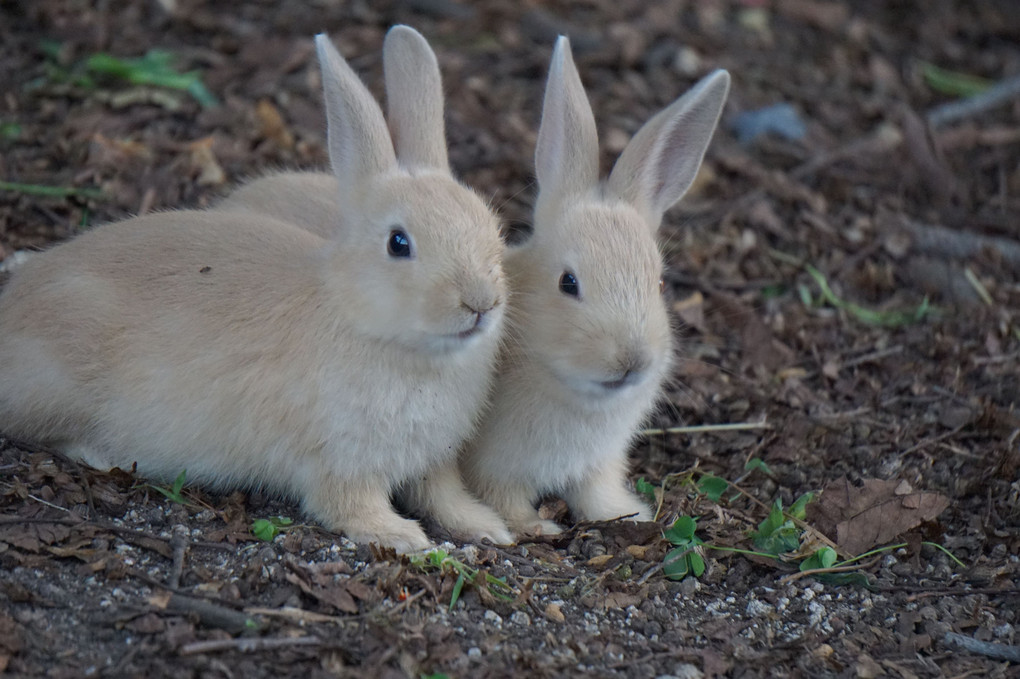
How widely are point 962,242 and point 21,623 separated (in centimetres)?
688

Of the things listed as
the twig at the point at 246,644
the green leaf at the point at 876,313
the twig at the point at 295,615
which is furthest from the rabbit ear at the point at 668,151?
the twig at the point at 246,644

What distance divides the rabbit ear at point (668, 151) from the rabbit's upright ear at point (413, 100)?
0.92m

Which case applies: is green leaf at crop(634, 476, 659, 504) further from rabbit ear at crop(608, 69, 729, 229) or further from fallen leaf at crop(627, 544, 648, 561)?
rabbit ear at crop(608, 69, 729, 229)

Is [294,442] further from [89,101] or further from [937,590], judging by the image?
[89,101]

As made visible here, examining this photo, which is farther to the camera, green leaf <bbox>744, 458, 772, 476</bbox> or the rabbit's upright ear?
green leaf <bbox>744, 458, 772, 476</bbox>

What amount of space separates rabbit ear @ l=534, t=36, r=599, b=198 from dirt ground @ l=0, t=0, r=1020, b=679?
1.72 metres

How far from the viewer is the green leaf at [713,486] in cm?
623

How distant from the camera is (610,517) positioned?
19.9 feet

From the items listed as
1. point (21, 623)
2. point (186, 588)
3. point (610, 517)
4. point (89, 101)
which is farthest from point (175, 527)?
point (89, 101)

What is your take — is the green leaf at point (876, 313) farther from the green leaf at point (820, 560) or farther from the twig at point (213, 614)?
the twig at point (213, 614)

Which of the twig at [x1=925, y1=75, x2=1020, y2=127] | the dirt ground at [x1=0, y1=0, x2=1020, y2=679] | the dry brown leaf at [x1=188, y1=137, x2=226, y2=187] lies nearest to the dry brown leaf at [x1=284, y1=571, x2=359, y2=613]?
the dirt ground at [x1=0, y1=0, x2=1020, y2=679]

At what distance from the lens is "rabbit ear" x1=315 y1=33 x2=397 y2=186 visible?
17.6 feet

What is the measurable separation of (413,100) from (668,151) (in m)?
1.33

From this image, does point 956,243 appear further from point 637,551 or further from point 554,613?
point 554,613
